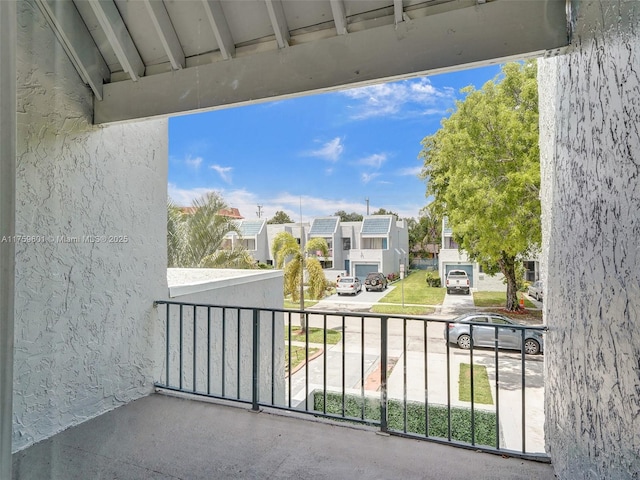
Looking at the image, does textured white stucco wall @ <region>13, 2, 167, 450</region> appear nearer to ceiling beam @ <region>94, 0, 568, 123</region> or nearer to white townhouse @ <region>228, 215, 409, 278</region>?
ceiling beam @ <region>94, 0, 568, 123</region>

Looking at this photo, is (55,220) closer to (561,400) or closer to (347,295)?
(561,400)

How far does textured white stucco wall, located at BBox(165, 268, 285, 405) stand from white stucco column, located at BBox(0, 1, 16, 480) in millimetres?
1654

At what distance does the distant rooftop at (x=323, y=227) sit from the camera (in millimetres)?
5384

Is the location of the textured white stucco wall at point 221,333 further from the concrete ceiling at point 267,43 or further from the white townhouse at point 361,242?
the concrete ceiling at point 267,43

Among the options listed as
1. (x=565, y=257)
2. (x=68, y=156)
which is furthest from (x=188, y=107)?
(x=565, y=257)

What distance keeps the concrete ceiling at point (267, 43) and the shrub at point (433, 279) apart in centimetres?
308

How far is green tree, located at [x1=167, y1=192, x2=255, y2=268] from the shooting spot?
7.52 meters

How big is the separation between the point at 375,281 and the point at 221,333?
1.92 m

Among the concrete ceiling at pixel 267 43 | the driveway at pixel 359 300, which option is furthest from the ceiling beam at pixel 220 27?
the driveway at pixel 359 300

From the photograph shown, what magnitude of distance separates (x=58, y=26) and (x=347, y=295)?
356 centimetres

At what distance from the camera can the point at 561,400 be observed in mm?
1577

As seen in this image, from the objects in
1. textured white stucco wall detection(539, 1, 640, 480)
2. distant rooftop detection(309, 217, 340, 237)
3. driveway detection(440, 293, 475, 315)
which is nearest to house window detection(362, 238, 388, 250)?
distant rooftop detection(309, 217, 340, 237)

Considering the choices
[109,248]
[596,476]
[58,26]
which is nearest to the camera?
[596,476]

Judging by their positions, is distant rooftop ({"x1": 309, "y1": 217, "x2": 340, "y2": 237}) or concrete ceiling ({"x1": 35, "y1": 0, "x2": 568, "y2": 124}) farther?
distant rooftop ({"x1": 309, "y1": 217, "x2": 340, "y2": 237})
